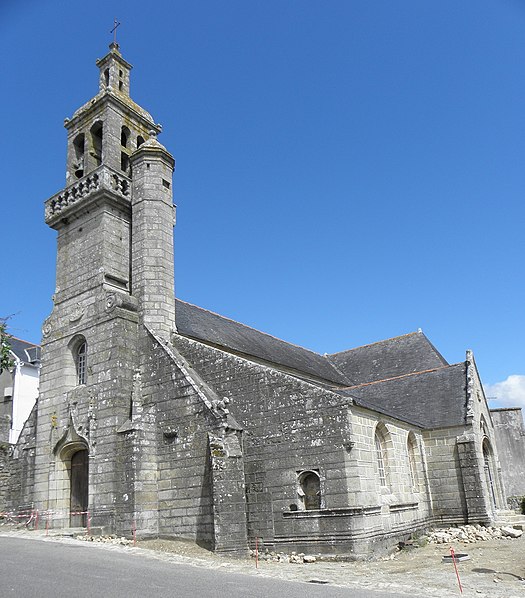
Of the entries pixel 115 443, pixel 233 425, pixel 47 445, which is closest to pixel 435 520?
pixel 233 425

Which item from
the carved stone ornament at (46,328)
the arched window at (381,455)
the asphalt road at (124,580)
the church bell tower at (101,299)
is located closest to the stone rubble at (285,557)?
the asphalt road at (124,580)

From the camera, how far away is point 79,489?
1579cm

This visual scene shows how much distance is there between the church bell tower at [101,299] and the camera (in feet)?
49.7

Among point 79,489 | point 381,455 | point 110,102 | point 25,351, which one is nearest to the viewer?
point 381,455

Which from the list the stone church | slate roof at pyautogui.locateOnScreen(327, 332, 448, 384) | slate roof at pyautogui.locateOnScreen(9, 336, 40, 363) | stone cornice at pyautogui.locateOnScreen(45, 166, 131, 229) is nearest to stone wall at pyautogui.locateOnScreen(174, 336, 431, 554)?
the stone church

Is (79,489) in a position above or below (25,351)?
below

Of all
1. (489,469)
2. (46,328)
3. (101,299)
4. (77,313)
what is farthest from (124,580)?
(489,469)

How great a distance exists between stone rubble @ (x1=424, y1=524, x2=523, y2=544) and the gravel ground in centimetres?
37

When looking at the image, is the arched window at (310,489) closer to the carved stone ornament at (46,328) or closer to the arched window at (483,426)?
the arched window at (483,426)

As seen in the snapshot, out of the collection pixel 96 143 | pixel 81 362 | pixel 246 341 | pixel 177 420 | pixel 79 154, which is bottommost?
pixel 177 420

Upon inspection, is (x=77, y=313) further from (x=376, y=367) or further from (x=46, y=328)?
(x=376, y=367)

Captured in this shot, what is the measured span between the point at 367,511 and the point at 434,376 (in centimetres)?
895

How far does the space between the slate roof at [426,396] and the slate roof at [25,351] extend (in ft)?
56.7

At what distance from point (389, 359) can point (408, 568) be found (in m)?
15.1
